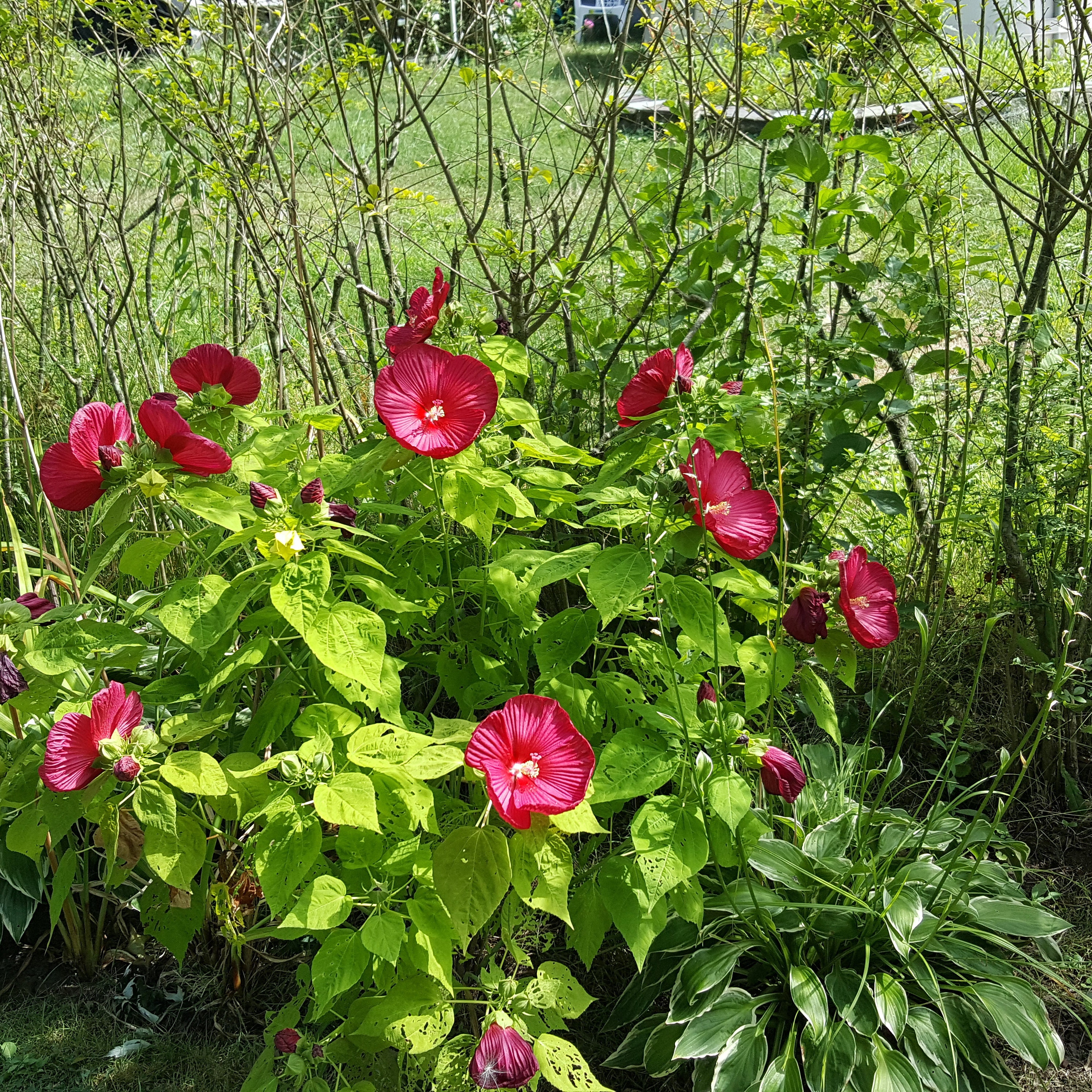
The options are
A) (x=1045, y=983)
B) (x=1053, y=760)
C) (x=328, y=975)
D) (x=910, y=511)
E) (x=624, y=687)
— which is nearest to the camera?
(x=328, y=975)

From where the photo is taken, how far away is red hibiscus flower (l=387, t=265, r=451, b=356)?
1452mm

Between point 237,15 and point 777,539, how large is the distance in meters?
1.65

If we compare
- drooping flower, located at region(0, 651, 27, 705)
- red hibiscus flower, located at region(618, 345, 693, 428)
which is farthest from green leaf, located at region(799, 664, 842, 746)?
drooping flower, located at region(0, 651, 27, 705)

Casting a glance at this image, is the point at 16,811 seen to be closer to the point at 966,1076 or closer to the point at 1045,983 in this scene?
the point at 966,1076

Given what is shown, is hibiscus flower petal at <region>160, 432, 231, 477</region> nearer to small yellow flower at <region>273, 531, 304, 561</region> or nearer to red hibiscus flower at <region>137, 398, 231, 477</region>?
red hibiscus flower at <region>137, 398, 231, 477</region>

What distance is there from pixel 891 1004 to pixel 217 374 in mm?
1336

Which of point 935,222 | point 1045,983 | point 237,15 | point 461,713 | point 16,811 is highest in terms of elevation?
point 237,15

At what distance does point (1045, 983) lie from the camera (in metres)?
1.74

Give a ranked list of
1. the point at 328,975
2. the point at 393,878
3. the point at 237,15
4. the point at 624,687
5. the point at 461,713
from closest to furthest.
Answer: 1. the point at 328,975
2. the point at 393,878
3. the point at 624,687
4. the point at 461,713
5. the point at 237,15

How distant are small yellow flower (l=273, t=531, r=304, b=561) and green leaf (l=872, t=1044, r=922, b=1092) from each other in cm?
109

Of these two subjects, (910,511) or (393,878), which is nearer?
(393,878)

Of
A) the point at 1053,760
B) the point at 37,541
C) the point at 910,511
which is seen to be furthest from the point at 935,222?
the point at 37,541

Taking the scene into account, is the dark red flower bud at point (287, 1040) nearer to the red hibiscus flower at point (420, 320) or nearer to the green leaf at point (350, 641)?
the green leaf at point (350, 641)

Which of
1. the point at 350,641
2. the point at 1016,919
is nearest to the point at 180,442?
the point at 350,641
